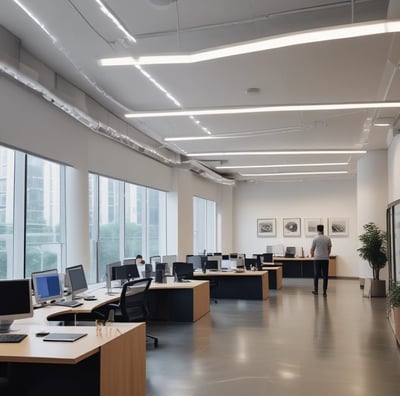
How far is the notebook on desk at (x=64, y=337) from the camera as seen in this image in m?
3.95

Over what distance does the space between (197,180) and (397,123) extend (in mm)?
7904

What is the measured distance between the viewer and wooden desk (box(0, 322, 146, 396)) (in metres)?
3.64

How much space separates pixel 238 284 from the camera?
39.4ft

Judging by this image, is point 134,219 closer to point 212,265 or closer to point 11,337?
point 212,265

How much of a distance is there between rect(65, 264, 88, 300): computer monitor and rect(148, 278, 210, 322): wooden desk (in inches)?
70.0

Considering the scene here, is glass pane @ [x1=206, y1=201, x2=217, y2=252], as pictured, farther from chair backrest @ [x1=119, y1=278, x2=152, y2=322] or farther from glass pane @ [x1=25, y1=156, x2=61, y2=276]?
chair backrest @ [x1=119, y1=278, x2=152, y2=322]


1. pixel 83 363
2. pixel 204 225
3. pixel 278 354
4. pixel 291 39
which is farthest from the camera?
pixel 204 225

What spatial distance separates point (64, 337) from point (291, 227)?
15423mm

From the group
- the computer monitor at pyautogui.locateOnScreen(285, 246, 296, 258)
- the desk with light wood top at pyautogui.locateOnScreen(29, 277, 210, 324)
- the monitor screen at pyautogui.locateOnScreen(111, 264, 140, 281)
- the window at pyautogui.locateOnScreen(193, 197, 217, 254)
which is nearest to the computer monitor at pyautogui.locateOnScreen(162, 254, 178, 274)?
the desk with light wood top at pyautogui.locateOnScreen(29, 277, 210, 324)

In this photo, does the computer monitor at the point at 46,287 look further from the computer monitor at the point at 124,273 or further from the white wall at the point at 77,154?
the white wall at the point at 77,154

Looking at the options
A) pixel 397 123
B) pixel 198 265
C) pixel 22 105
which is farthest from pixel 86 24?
pixel 198 265

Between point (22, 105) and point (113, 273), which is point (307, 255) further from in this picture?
point (22, 105)

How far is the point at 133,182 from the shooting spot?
11.4 m

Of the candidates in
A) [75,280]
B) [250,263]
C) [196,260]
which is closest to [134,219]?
[196,260]
